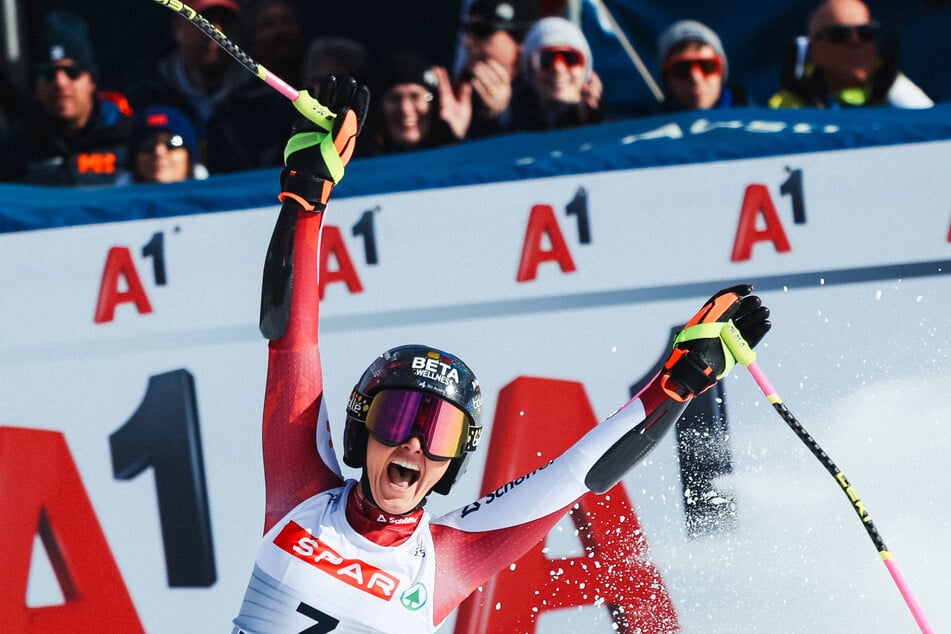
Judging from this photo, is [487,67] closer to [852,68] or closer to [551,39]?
[551,39]

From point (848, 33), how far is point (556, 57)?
977 millimetres

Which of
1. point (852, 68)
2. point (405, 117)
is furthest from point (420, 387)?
point (852, 68)

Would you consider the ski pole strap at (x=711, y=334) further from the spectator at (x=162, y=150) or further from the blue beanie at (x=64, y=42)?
the blue beanie at (x=64, y=42)

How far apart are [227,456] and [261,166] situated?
4.09 feet

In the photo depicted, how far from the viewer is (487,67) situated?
15.8 ft

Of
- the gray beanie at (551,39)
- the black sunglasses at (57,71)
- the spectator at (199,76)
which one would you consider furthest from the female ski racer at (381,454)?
the black sunglasses at (57,71)

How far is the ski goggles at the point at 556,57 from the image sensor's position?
4.62 metres

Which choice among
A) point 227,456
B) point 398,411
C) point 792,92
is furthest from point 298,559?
point 792,92

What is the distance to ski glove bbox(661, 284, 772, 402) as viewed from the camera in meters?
3.19

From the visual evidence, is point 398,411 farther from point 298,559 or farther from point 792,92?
point 792,92

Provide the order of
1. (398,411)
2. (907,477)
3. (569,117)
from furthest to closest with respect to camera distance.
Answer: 1. (569,117)
2. (907,477)
3. (398,411)

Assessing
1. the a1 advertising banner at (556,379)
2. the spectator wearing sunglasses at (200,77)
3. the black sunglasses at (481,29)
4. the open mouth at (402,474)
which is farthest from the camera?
the spectator wearing sunglasses at (200,77)

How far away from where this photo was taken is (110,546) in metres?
4.04

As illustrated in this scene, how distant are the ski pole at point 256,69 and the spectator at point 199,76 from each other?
74.0 inches
